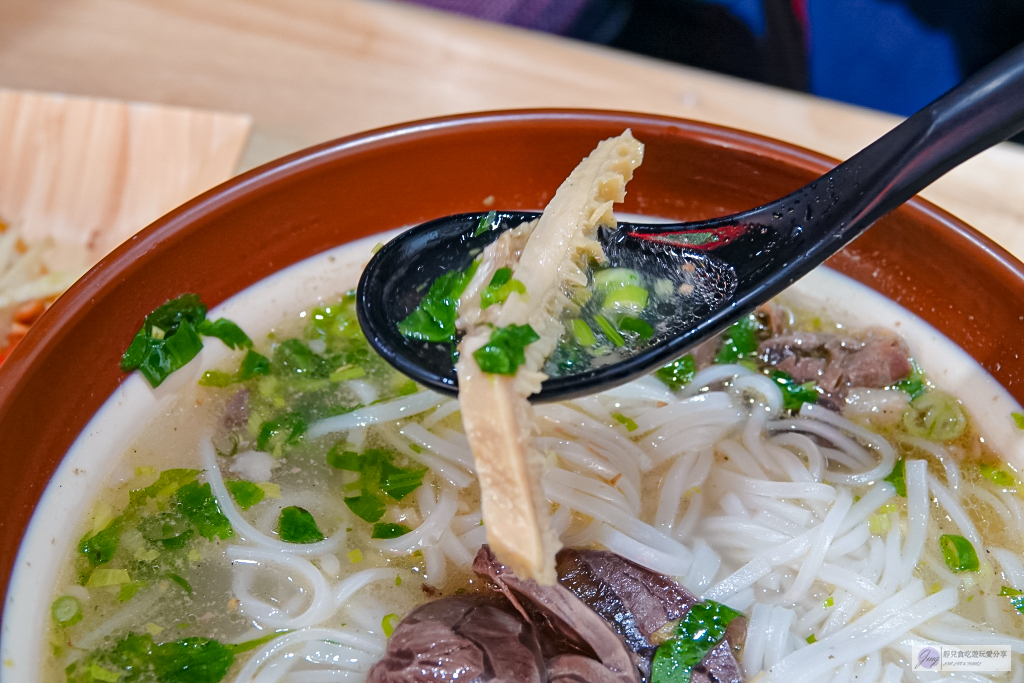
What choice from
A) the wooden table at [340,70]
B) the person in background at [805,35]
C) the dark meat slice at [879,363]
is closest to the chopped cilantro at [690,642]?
the dark meat slice at [879,363]

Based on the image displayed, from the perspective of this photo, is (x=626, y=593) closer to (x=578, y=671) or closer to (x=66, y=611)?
(x=578, y=671)

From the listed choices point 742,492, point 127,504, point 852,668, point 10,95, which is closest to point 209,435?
point 127,504

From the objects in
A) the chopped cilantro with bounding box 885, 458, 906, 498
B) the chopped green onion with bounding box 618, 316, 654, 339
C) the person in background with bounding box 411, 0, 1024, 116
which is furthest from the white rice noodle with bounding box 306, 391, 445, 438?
the person in background with bounding box 411, 0, 1024, 116

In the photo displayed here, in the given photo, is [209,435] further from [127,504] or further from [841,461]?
[841,461]

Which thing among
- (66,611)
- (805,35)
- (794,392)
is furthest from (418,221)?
(805,35)

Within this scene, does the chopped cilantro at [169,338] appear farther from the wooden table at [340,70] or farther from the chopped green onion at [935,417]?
the chopped green onion at [935,417]
